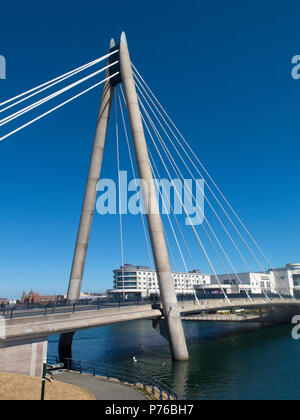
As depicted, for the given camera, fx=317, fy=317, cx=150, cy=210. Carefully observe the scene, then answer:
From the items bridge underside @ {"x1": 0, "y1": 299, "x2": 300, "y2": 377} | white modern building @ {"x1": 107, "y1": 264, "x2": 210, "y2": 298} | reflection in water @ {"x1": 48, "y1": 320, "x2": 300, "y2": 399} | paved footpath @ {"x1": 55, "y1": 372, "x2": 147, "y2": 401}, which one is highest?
white modern building @ {"x1": 107, "y1": 264, "x2": 210, "y2": 298}

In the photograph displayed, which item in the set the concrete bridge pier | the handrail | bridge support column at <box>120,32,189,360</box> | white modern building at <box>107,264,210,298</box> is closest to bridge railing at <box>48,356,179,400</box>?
the handrail

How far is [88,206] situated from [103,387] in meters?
22.4

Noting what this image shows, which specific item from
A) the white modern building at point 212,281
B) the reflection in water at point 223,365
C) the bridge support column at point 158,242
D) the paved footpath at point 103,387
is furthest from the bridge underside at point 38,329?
the white modern building at point 212,281

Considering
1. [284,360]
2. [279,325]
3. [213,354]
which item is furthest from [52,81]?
[279,325]

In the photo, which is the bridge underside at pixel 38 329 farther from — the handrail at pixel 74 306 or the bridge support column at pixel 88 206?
the bridge support column at pixel 88 206

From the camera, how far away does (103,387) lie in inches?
713

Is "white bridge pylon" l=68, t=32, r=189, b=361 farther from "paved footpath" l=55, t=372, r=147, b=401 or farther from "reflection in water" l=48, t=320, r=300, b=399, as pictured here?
"paved footpath" l=55, t=372, r=147, b=401

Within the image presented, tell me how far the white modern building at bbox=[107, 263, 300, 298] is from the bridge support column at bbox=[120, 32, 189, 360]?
259 ft

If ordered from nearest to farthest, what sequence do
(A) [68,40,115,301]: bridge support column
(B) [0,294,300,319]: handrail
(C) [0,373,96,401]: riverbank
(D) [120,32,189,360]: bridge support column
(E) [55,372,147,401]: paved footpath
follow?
1. (C) [0,373,96,401]: riverbank
2. (E) [55,372,147,401]: paved footpath
3. (B) [0,294,300,319]: handrail
4. (D) [120,32,189,360]: bridge support column
5. (A) [68,40,115,301]: bridge support column

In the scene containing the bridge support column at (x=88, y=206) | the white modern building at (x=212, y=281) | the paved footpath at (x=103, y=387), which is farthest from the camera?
the white modern building at (x=212, y=281)

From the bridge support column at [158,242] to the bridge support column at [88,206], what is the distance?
15.9ft

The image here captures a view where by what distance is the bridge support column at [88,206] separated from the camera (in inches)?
1420

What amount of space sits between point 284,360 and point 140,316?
16.3m

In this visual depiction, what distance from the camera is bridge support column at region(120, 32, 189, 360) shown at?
1199 inches
